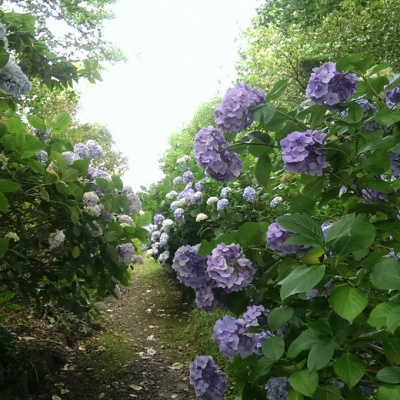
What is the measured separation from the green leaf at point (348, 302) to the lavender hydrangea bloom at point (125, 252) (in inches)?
64.2

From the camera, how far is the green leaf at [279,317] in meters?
1.06

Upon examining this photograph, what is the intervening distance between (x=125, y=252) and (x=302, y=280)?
5.45 ft

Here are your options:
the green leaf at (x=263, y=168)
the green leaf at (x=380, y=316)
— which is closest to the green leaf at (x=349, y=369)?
the green leaf at (x=380, y=316)

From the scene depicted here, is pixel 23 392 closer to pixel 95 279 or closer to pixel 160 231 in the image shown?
pixel 95 279

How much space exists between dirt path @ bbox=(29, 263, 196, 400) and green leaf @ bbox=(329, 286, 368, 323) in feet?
8.42

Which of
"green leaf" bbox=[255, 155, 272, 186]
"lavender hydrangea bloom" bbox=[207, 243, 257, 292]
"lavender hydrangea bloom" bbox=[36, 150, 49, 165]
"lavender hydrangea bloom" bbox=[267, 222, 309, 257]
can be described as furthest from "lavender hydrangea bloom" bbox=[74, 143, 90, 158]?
"lavender hydrangea bloom" bbox=[267, 222, 309, 257]

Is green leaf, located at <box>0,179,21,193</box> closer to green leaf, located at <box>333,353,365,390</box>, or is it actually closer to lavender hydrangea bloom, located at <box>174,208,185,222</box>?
green leaf, located at <box>333,353,365,390</box>

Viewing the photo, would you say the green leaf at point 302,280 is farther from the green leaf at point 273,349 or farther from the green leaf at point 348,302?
the green leaf at point 273,349

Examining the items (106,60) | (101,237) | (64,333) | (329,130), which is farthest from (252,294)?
(106,60)

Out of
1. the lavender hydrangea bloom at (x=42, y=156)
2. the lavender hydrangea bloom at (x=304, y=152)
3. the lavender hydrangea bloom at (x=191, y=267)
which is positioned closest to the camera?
the lavender hydrangea bloom at (x=304, y=152)

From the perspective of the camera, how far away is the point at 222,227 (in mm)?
4023

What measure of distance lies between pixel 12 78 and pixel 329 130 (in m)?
1.46

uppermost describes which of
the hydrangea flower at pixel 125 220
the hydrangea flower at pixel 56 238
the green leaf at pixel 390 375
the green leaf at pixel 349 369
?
the hydrangea flower at pixel 125 220

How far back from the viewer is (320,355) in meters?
0.93
